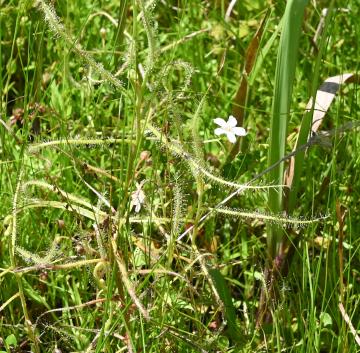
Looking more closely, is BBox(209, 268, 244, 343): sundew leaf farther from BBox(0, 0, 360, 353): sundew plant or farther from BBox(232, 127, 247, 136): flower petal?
BBox(232, 127, 247, 136): flower petal

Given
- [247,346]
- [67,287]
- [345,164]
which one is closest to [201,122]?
[345,164]

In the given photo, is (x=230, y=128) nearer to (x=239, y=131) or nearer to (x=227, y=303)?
(x=239, y=131)

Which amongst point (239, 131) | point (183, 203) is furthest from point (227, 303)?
point (239, 131)

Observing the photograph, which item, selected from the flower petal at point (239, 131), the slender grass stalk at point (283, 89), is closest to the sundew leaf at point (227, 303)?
the slender grass stalk at point (283, 89)

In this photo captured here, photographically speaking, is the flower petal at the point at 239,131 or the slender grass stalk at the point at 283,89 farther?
the flower petal at the point at 239,131

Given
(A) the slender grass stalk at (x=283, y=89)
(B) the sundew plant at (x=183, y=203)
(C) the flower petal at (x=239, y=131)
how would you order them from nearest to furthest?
1. (B) the sundew plant at (x=183, y=203)
2. (A) the slender grass stalk at (x=283, y=89)
3. (C) the flower petal at (x=239, y=131)

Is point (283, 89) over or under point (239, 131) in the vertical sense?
over

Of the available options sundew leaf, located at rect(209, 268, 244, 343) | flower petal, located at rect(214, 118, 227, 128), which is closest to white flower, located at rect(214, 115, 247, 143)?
flower petal, located at rect(214, 118, 227, 128)

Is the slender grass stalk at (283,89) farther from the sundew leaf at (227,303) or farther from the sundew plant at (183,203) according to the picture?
the sundew leaf at (227,303)

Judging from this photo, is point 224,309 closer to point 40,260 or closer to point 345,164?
point 40,260
